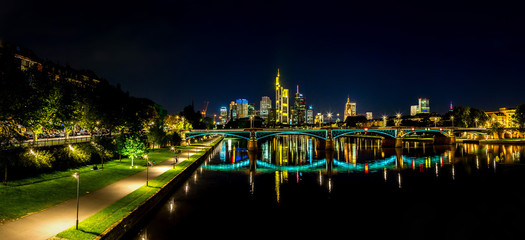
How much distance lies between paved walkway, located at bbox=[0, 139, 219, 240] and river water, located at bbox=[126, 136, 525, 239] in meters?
3.39

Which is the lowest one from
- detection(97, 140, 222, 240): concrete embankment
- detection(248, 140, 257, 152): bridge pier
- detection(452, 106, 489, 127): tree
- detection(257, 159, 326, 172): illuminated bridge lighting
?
detection(257, 159, 326, 172): illuminated bridge lighting

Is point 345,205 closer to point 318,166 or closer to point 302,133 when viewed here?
point 318,166

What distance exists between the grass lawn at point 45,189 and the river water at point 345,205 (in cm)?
678

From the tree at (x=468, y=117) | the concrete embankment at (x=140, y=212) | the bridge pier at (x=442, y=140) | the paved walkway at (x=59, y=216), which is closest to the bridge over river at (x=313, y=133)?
the bridge pier at (x=442, y=140)

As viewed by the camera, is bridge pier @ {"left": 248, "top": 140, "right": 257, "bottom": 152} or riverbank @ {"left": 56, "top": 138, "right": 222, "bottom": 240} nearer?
riverbank @ {"left": 56, "top": 138, "right": 222, "bottom": 240}

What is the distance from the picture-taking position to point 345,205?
1117 inches

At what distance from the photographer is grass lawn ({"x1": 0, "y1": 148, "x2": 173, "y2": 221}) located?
1905cm

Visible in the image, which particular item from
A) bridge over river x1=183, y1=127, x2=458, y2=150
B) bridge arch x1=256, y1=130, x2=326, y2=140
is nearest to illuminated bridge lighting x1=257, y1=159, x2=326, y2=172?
bridge over river x1=183, y1=127, x2=458, y2=150

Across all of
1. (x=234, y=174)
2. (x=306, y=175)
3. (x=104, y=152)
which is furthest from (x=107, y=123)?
(x=306, y=175)

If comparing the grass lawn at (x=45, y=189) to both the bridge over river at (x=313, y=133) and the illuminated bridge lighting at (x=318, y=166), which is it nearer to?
the illuminated bridge lighting at (x=318, y=166)

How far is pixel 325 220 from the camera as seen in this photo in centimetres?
2405

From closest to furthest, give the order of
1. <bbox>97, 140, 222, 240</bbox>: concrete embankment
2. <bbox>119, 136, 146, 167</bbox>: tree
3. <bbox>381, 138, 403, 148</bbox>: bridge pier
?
1. <bbox>97, 140, 222, 240</bbox>: concrete embankment
2. <bbox>119, 136, 146, 167</bbox>: tree
3. <bbox>381, 138, 403, 148</bbox>: bridge pier

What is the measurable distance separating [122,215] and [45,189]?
431 inches

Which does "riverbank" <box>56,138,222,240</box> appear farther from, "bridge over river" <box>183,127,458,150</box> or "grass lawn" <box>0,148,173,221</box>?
"bridge over river" <box>183,127,458,150</box>
